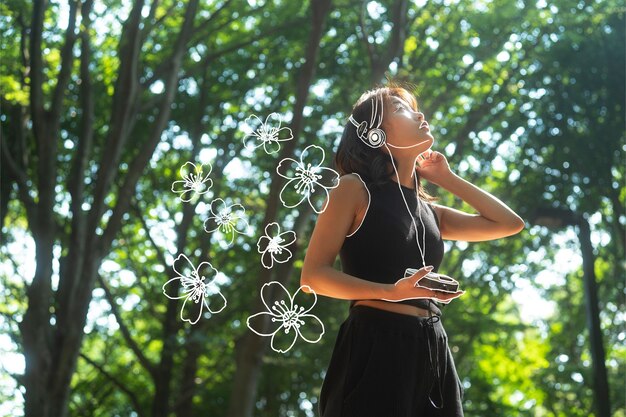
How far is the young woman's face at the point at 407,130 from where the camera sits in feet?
7.57

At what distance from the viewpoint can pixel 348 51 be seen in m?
8.77

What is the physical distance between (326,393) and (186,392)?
7.62 metres

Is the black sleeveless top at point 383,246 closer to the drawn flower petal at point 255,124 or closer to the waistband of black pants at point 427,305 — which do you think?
the waistband of black pants at point 427,305

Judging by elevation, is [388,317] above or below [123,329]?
below

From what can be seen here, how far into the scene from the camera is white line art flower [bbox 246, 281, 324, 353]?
7.83 feet

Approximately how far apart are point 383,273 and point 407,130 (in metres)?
0.39

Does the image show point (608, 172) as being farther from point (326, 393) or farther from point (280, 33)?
point (326, 393)

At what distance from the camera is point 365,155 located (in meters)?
2.33

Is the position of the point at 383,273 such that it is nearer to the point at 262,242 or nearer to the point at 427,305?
the point at 427,305

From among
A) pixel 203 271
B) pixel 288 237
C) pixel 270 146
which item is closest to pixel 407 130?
pixel 288 237

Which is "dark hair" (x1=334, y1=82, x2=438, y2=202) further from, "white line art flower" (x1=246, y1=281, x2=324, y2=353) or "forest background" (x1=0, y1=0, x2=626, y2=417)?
"forest background" (x1=0, y1=0, x2=626, y2=417)

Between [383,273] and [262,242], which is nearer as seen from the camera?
[383,273]

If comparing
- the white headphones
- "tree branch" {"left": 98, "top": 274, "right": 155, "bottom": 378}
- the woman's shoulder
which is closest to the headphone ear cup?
the white headphones

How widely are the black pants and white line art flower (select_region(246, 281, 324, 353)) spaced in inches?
5.6
